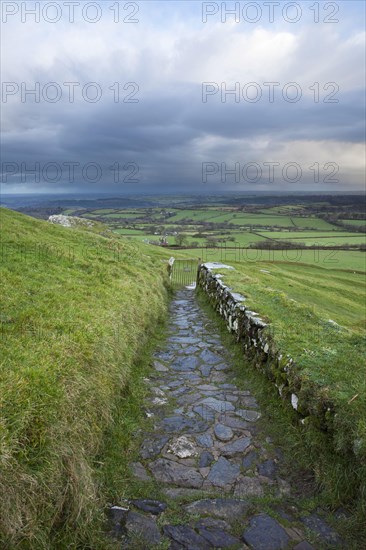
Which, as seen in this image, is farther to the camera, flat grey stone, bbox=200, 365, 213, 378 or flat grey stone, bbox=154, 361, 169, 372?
flat grey stone, bbox=154, 361, 169, 372

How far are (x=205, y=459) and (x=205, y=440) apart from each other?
1.81ft

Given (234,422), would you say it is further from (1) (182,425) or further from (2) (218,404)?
(1) (182,425)

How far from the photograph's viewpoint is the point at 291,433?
20.6 feet

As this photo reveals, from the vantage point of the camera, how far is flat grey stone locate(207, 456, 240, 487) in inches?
213

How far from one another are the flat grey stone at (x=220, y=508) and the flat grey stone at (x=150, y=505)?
0.35 meters

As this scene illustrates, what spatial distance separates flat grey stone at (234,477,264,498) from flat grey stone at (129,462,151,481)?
4.46 feet

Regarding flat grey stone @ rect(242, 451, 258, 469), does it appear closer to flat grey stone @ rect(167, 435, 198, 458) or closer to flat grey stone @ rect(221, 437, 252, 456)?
flat grey stone @ rect(221, 437, 252, 456)

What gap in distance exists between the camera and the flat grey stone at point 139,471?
542 cm

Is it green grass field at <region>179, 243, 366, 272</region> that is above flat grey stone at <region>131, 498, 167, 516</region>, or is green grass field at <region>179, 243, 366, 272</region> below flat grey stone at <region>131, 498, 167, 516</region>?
above

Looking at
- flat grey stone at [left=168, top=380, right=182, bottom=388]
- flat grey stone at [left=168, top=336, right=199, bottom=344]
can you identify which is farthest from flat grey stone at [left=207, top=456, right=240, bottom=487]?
flat grey stone at [left=168, top=336, right=199, bottom=344]

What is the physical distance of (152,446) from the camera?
20.5 feet

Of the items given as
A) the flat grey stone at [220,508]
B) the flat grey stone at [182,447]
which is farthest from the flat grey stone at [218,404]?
the flat grey stone at [220,508]

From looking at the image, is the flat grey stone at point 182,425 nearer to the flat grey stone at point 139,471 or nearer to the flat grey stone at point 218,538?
the flat grey stone at point 139,471

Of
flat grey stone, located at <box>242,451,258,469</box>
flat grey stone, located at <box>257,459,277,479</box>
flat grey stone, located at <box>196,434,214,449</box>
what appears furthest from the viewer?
flat grey stone, located at <box>196,434,214,449</box>
